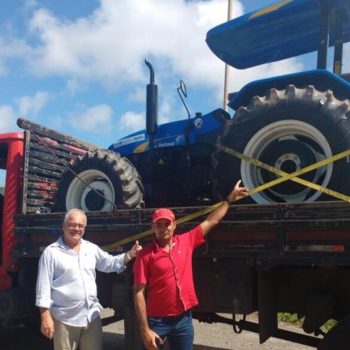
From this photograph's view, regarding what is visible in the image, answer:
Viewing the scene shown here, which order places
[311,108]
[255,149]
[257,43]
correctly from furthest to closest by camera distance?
[257,43] → [255,149] → [311,108]

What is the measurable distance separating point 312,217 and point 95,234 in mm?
1980

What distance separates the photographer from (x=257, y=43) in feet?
17.8

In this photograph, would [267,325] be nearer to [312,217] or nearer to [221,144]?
[312,217]

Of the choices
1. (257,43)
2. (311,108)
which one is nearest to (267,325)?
(311,108)

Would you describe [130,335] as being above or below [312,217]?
below

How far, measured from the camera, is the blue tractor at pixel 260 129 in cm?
390

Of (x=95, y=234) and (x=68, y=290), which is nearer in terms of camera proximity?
(x=68, y=290)

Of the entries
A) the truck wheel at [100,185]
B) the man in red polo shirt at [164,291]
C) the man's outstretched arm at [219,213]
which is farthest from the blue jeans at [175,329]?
the truck wheel at [100,185]

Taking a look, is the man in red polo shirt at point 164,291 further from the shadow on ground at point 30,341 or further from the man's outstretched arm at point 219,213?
the shadow on ground at point 30,341

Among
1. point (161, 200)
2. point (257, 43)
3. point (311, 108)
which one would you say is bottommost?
point (161, 200)

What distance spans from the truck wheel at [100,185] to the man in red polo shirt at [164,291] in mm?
1359

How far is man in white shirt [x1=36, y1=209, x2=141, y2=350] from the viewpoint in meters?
3.52

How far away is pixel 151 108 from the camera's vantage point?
5371 mm

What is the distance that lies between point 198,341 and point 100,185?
115 inches
